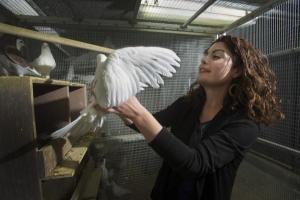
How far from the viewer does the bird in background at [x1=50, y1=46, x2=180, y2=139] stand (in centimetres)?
62

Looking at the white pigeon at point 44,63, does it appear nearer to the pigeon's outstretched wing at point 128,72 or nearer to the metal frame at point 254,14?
the pigeon's outstretched wing at point 128,72

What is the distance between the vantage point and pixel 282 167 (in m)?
1.21

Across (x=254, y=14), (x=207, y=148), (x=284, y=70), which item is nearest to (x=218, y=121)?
(x=207, y=148)

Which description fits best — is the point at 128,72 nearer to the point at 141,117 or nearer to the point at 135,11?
the point at 141,117

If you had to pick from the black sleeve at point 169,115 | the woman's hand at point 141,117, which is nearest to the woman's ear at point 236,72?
the black sleeve at point 169,115

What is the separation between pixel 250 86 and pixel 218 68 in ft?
0.36

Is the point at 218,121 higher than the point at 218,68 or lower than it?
lower

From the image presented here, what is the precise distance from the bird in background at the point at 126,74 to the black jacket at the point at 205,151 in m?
0.15

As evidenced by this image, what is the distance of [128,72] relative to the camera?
0.65m

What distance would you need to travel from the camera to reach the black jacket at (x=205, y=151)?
58 centimetres

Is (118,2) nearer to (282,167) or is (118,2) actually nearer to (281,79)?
(281,79)

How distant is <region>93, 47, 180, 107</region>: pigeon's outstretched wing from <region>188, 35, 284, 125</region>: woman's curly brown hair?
8.7 inches

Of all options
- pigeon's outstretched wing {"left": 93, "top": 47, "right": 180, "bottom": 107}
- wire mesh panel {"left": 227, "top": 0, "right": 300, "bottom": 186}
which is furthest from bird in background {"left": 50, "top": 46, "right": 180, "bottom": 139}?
wire mesh panel {"left": 227, "top": 0, "right": 300, "bottom": 186}

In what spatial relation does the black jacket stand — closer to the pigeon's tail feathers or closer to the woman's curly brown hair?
the woman's curly brown hair
